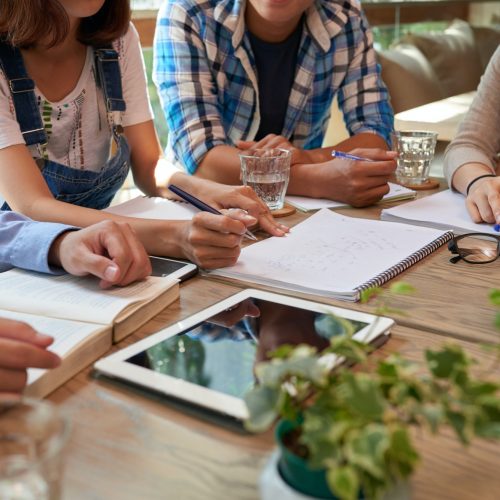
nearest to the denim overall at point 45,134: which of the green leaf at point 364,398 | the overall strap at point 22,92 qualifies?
the overall strap at point 22,92

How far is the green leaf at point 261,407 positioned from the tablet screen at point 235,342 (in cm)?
22

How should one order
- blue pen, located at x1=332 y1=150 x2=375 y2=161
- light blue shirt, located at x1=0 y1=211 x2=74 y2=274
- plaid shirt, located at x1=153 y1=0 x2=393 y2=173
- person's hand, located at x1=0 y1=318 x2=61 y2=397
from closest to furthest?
person's hand, located at x1=0 y1=318 x2=61 y2=397 < light blue shirt, located at x1=0 y1=211 x2=74 y2=274 < blue pen, located at x1=332 y1=150 x2=375 y2=161 < plaid shirt, located at x1=153 y1=0 x2=393 y2=173

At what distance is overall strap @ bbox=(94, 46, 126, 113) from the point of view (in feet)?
5.13

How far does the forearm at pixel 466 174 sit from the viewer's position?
152 cm

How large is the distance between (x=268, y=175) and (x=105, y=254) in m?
0.52

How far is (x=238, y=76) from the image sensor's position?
1908 mm

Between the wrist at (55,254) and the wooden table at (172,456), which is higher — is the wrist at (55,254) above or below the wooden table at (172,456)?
above

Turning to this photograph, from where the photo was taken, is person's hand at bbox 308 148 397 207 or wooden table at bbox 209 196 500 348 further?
person's hand at bbox 308 148 397 207

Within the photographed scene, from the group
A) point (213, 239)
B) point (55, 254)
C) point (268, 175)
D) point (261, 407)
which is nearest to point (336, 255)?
point (213, 239)

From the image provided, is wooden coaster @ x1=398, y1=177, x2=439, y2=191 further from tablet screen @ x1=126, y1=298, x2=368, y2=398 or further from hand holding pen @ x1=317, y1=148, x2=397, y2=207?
tablet screen @ x1=126, y1=298, x2=368, y2=398

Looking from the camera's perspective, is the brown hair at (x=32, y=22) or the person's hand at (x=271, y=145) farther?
the person's hand at (x=271, y=145)

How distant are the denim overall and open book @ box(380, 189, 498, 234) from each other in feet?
2.03

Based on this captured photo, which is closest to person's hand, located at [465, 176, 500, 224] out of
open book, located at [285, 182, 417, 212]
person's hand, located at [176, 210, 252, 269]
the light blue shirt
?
open book, located at [285, 182, 417, 212]

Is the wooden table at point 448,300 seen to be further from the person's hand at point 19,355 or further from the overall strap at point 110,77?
the overall strap at point 110,77
